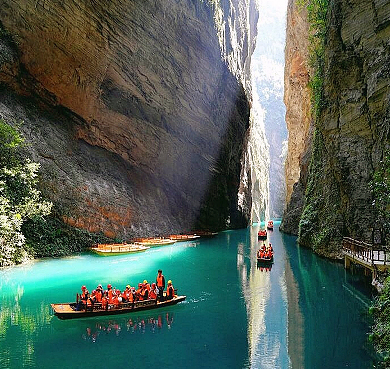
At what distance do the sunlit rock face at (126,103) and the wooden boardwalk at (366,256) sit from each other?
16470mm

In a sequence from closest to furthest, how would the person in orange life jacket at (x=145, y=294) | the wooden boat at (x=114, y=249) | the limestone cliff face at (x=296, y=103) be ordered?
the person in orange life jacket at (x=145, y=294) → the wooden boat at (x=114, y=249) → the limestone cliff face at (x=296, y=103)

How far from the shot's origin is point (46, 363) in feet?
26.8

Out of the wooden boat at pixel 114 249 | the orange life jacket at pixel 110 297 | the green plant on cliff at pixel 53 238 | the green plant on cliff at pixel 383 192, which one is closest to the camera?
the orange life jacket at pixel 110 297

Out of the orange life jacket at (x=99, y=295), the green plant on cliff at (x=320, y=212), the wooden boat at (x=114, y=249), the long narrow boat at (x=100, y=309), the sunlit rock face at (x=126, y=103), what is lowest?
the long narrow boat at (x=100, y=309)

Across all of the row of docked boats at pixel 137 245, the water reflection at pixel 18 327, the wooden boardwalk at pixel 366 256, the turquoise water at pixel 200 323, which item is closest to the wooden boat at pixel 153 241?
the row of docked boats at pixel 137 245

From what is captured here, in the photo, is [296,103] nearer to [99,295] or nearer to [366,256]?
[366,256]

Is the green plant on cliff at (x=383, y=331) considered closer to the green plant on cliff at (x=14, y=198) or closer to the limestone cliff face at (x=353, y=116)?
the limestone cliff face at (x=353, y=116)

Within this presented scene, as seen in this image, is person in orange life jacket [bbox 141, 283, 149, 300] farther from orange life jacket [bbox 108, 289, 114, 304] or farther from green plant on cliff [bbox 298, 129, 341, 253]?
green plant on cliff [bbox 298, 129, 341, 253]

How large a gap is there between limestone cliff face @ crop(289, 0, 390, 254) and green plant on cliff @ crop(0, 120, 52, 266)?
1644 centimetres

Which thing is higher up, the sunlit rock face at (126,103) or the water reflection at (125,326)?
the sunlit rock face at (126,103)

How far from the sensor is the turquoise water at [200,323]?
8.62 meters

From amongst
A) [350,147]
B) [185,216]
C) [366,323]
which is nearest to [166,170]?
[185,216]

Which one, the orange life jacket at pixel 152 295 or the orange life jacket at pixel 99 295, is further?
the orange life jacket at pixel 152 295

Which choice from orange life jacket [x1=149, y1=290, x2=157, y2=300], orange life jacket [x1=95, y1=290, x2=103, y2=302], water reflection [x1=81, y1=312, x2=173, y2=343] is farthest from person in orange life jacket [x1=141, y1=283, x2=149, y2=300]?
orange life jacket [x1=95, y1=290, x2=103, y2=302]
